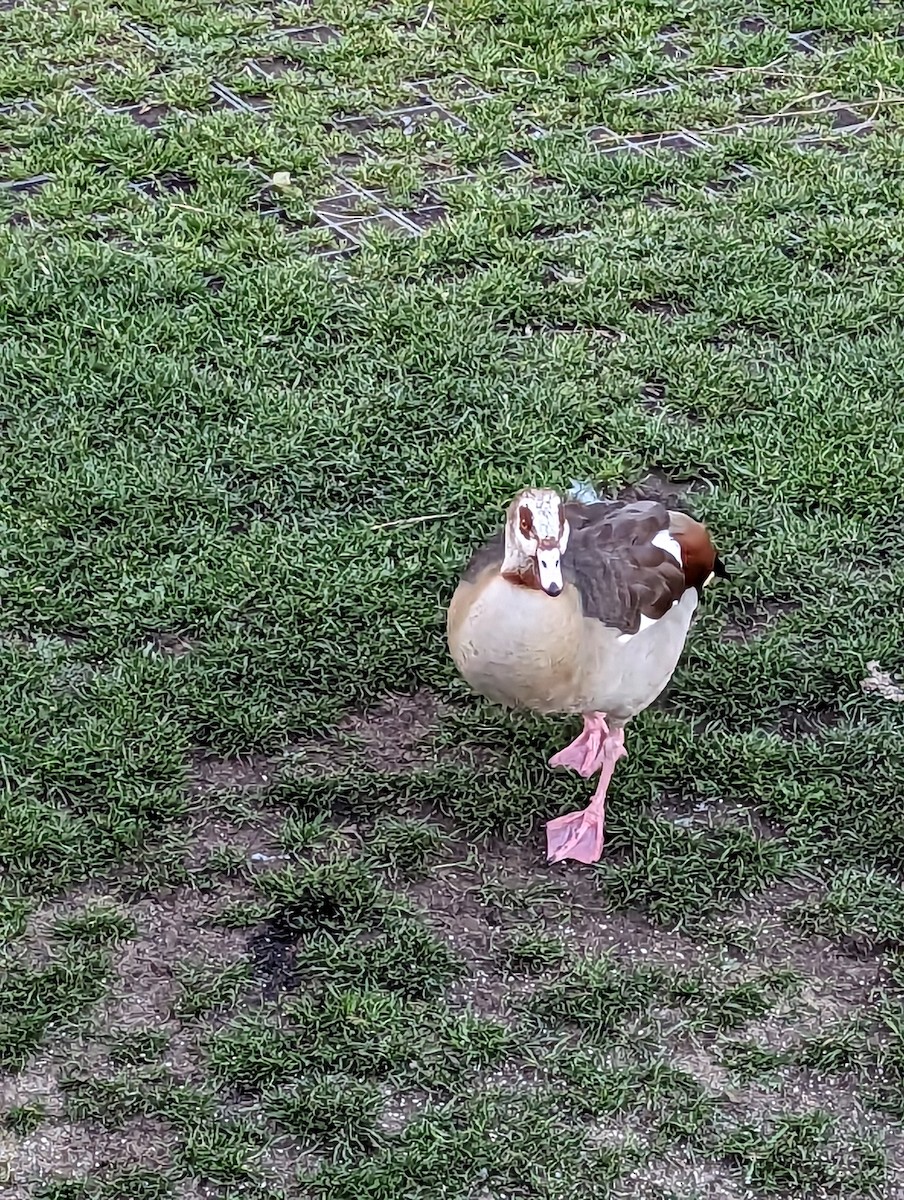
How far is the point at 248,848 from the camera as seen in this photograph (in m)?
3.46

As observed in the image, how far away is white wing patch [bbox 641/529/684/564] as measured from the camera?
3.44 metres

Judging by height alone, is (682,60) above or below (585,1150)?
above

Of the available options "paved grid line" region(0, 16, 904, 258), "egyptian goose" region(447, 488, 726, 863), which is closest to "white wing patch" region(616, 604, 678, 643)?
"egyptian goose" region(447, 488, 726, 863)

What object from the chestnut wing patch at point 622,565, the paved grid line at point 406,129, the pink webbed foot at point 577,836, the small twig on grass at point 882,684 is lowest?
the pink webbed foot at point 577,836

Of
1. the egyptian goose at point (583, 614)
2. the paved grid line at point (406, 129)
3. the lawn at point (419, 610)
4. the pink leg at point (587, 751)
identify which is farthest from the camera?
the paved grid line at point (406, 129)

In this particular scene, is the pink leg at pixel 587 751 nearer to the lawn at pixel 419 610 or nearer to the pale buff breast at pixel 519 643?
the lawn at pixel 419 610

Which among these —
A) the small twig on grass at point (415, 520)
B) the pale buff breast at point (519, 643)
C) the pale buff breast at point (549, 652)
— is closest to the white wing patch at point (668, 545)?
the pale buff breast at point (549, 652)

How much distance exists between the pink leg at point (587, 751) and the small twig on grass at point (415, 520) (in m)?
0.92

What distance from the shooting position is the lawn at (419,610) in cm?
301

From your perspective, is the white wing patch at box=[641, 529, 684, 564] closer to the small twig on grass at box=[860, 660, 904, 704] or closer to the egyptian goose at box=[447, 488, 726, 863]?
the egyptian goose at box=[447, 488, 726, 863]

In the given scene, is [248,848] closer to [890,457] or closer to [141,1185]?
[141,1185]

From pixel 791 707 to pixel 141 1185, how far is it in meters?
2.01

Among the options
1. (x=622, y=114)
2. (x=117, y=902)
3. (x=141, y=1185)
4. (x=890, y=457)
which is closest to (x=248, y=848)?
(x=117, y=902)

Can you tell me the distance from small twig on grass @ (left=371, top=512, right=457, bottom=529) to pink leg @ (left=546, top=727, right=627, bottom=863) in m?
1.08
